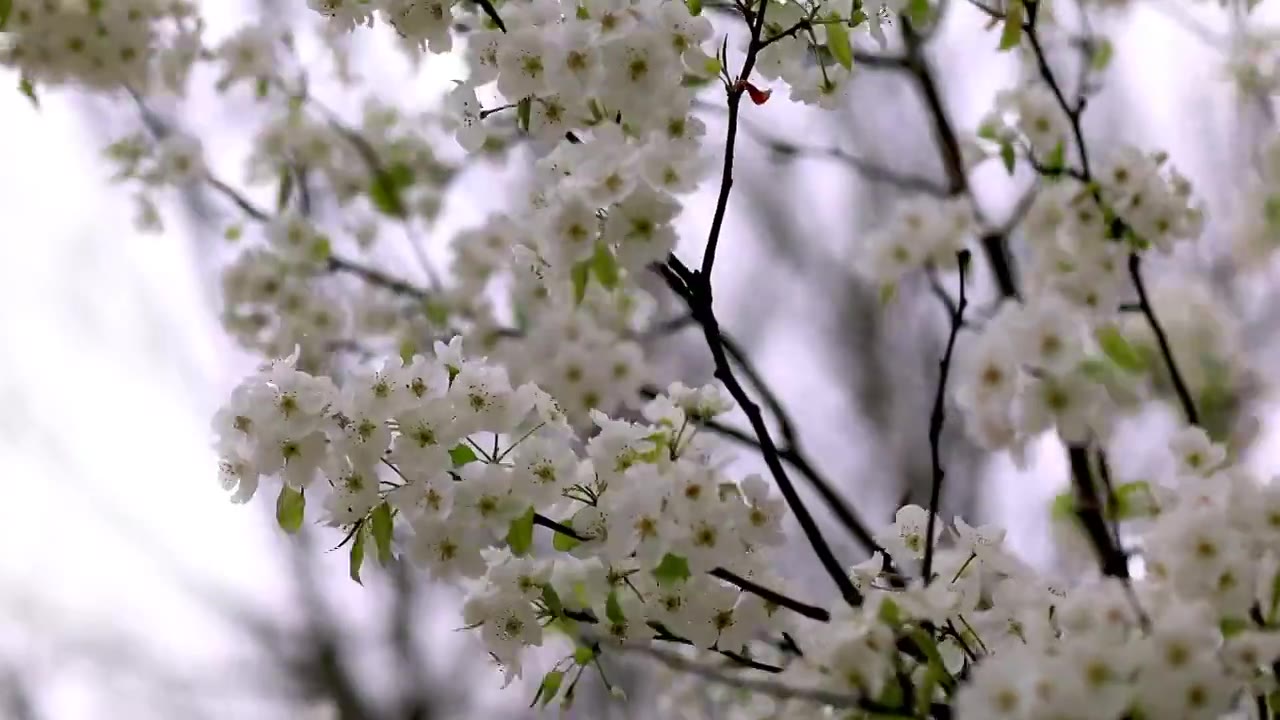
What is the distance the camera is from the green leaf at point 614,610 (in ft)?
2.22

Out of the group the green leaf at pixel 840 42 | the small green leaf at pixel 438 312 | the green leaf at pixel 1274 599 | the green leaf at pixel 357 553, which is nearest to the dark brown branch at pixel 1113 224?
the green leaf at pixel 840 42

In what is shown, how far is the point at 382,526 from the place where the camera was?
2.19 feet

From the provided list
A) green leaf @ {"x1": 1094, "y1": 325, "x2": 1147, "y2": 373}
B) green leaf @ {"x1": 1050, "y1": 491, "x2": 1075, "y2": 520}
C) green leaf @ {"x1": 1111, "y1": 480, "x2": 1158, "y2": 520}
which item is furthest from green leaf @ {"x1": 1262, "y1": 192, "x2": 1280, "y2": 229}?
green leaf @ {"x1": 1111, "y1": 480, "x2": 1158, "y2": 520}

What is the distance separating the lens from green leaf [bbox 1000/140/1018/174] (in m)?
1.14

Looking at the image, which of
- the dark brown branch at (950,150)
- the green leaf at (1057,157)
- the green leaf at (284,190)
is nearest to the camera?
the green leaf at (1057,157)

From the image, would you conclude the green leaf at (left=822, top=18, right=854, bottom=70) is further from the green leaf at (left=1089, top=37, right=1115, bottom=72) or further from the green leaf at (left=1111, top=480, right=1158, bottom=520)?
the green leaf at (left=1089, top=37, right=1115, bottom=72)

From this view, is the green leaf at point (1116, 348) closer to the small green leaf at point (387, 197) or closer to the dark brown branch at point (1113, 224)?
the dark brown branch at point (1113, 224)

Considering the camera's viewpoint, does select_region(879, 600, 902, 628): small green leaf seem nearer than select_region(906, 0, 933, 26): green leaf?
Yes

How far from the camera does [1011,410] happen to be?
0.55 m

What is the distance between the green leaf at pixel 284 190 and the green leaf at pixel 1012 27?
1.18m

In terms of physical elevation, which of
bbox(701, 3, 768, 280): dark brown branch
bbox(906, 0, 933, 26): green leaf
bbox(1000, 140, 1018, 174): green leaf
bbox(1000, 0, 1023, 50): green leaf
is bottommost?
bbox(701, 3, 768, 280): dark brown branch

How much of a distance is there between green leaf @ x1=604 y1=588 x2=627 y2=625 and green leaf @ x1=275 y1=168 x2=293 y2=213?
1.18 meters

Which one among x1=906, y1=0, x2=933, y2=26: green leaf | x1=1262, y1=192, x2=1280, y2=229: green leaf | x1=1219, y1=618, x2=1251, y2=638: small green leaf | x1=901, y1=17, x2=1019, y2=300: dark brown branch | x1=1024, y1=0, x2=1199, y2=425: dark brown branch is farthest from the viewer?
x1=1262, y1=192, x2=1280, y2=229: green leaf

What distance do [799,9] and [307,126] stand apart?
117 centimetres
